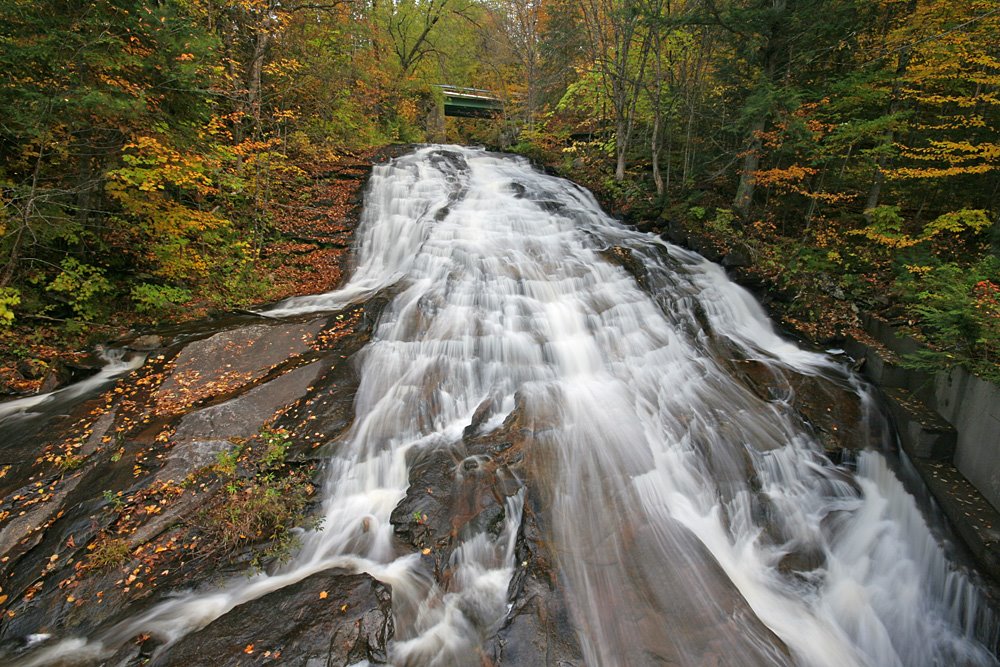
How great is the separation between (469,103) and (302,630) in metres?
26.9

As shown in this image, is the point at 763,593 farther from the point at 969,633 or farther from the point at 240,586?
the point at 240,586

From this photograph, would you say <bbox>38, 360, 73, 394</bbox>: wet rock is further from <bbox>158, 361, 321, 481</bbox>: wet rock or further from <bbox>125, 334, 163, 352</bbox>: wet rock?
<bbox>158, 361, 321, 481</bbox>: wet rock

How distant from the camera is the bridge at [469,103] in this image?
24.5 meters

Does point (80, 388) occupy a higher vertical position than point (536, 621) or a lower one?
higher

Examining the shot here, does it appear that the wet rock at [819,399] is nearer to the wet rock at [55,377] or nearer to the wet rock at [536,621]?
the wet rock at [536,621]

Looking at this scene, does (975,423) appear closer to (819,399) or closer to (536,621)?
(819,399)

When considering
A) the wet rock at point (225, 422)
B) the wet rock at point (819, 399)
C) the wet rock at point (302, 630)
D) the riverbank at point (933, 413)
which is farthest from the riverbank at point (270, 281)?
the riverbank at point (933, 413)

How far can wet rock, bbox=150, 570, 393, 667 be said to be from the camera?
3166 millimetres

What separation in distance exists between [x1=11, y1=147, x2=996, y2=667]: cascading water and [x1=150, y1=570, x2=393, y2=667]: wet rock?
23 centimetres

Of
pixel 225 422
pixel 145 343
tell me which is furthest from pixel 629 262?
pixel 145 343

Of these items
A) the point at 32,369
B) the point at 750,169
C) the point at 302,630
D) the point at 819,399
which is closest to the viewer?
the point at 302,630

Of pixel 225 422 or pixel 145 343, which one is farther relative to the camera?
pixel 145 343

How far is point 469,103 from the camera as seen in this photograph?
81.7 ft

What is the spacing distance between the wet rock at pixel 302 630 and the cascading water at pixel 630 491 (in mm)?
225
